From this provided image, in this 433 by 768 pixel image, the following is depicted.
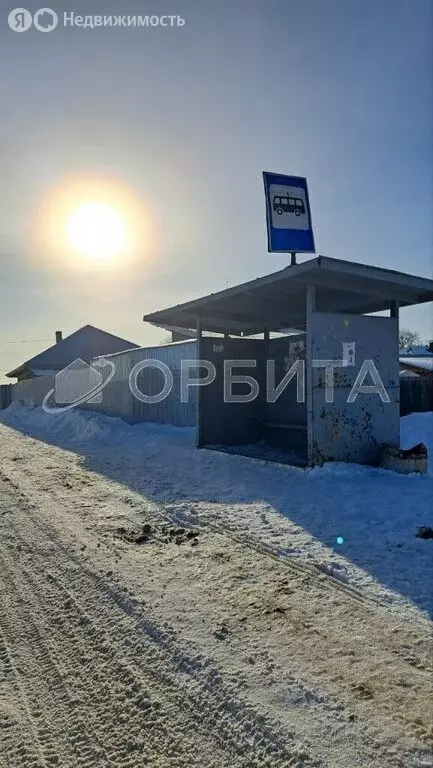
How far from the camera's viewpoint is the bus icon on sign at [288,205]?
8.62 meters

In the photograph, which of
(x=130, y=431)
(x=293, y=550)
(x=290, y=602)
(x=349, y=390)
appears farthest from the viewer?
(x=130, y=431)

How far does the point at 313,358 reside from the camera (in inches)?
293

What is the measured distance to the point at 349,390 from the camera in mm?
7664

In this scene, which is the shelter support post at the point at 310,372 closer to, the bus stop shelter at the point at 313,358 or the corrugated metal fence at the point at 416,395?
the bus stop shelter at the point at 313,358

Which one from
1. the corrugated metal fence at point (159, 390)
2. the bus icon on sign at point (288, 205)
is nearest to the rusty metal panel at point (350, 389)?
the bus icon on sign at point (288, 205)

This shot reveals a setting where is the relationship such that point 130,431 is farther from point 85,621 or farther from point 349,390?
point 85,621

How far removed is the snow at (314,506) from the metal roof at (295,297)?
2859mm

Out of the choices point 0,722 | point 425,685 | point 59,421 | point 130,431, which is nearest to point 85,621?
point 0,722

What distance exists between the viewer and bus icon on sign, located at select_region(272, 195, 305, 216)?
8.62 metres

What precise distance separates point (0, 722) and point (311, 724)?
53.2 inches

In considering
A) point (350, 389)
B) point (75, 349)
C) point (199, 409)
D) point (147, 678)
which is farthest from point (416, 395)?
point (75, 349)

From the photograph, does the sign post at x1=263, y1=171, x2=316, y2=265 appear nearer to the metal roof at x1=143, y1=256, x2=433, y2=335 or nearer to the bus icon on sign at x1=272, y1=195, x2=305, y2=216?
the bus icon on sign at x1=272, y1=195, x2=305, y2=216

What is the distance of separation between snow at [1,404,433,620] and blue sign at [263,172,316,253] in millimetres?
3840

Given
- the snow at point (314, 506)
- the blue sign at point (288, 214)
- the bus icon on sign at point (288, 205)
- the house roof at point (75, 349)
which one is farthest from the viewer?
the house roof at point (75, 349)
